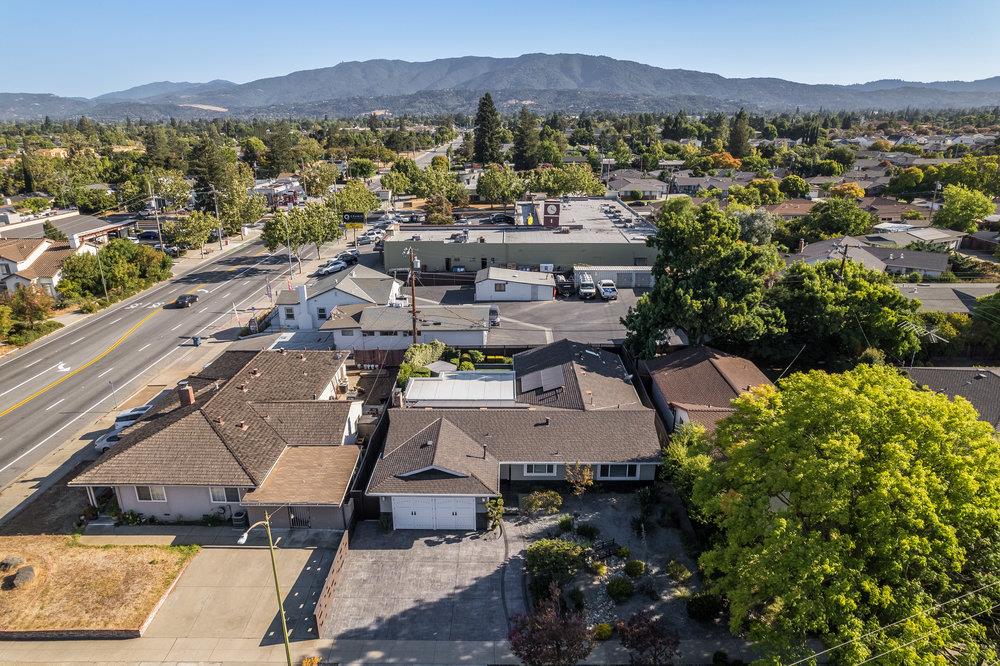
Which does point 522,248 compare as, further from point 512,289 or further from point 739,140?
point 739,140

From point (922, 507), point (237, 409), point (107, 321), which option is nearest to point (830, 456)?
point (922, 507)

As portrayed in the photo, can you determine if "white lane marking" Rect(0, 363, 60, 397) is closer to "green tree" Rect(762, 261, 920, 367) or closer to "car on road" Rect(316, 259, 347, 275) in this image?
Answer: "car on road" Rect(316, 259, 347, 275)

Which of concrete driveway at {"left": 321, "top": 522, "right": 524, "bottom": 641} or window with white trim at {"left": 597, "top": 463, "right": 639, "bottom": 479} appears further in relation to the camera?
window with white trim at {"left": 597, "top": 463, "right": 639, "bottom": 479}

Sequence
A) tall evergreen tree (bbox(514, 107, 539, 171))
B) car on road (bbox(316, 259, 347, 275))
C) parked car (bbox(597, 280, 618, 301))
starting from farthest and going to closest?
tall evergreen tree (bbox(514, 107, 539, 171)) < car on road (bbox(316, 259, 347, 275)) < parked car (bbox(597, 280, 618, 301))

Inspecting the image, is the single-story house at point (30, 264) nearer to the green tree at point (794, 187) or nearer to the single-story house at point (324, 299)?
the single-story house at point (324, 299)

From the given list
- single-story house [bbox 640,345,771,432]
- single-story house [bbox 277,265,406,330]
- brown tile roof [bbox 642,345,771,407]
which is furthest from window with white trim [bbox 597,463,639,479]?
single-story house [bbox 277,265,406,330]

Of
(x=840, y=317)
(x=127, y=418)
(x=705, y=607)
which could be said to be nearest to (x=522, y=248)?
(x=840, y=317)

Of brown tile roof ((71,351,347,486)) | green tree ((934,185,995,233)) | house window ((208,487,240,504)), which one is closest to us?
brown tile roof ((71,351,347,486))

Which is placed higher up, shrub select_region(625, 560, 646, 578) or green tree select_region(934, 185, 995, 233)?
green tree select_region(934, 185, 995, 233)

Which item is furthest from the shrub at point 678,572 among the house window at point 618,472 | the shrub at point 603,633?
the house window at point 618,472
